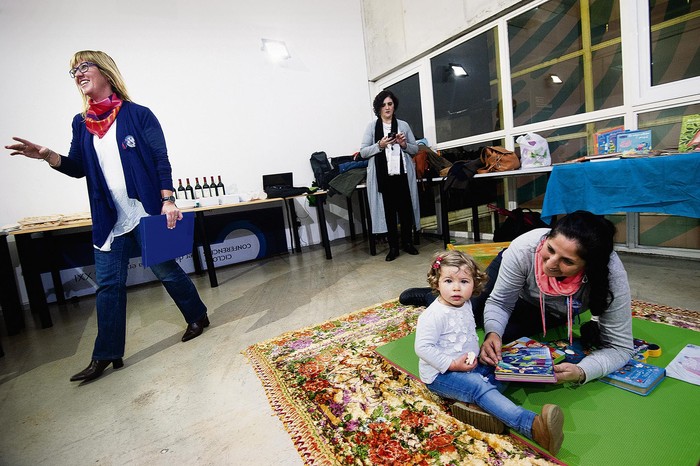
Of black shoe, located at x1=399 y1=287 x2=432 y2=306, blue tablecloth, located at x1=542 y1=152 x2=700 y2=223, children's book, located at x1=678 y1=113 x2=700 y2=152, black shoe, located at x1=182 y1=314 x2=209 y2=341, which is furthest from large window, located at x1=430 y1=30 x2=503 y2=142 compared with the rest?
black shoe, located at x1=182 y1=314 x2=209 y2=341

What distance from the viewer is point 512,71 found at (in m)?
4.01

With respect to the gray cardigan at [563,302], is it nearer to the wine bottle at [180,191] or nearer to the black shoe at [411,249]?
the black shoe at [411,249]

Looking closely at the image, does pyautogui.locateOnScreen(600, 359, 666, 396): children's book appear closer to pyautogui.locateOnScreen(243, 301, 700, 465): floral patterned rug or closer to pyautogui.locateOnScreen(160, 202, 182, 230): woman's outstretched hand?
pyautogui.locateOnScreen(243, 301, 700, 465): floral patterned rug

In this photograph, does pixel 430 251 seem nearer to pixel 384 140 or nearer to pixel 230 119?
pixel 384 140

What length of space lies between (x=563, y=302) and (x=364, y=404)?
97 cm

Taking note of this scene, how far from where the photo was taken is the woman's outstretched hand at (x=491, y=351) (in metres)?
1.40

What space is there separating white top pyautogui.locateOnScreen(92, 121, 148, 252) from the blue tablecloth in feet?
9.90

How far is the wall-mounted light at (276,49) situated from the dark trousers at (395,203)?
8.89 feet

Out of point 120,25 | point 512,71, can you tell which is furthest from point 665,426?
point 120,25

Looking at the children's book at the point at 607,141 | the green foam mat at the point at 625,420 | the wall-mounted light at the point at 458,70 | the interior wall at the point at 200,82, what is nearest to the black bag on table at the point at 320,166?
the interior wall at the point at 200,82

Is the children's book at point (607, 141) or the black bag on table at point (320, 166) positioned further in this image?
the black bag on table at point (320, 166)

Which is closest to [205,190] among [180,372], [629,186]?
[180,372]

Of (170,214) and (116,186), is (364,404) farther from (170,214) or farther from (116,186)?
(116,186)

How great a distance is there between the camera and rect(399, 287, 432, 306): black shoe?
2.46m
